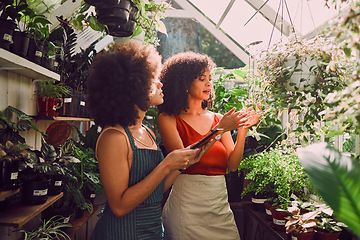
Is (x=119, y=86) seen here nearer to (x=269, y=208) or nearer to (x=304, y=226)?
(x=304, y=226)

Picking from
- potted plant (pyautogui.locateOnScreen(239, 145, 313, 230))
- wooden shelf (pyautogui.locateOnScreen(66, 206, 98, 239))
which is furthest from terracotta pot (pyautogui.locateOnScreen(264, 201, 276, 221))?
wooden shelf (pyautogui.locateOnScreen(66, 206, 98, 239))

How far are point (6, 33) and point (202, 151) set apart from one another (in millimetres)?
1082

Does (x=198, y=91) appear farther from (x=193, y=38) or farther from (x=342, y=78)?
(x=193, y=38)

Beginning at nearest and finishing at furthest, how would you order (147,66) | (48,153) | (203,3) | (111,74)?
(111,74)
(147,66)
(48,153)
(203,3)

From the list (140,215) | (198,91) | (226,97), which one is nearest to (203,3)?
(226,97)

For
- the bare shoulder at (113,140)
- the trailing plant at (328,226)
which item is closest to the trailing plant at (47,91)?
the bare shoulder at (113,140)

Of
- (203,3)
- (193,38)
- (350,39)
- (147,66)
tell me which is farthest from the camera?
(193,38)

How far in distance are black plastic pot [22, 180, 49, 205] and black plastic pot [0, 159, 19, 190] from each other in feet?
0.30

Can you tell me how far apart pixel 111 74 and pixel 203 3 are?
3151 millimetres

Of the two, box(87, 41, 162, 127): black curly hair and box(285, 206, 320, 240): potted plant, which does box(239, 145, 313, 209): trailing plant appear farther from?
box(87, 41, 162, 127): black curly hair

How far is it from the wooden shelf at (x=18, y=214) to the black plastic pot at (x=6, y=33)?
0.74 meters

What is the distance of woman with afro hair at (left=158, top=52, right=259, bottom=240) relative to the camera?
177 centimetres

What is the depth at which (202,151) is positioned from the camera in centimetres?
161

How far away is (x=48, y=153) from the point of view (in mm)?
1658
